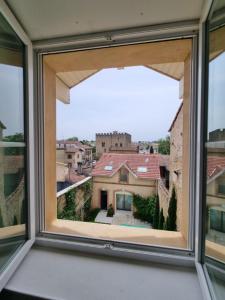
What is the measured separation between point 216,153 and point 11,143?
1085 mm

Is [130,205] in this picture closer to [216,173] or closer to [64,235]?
[64,235]

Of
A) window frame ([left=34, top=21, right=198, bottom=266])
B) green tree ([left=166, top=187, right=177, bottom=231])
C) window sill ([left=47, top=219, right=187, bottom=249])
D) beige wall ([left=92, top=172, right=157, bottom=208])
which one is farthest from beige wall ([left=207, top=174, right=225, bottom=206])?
beige wall ([left=92, top=172, right=157, bottom=208])

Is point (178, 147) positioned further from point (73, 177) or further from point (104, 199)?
point (104, 199)

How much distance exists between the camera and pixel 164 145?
209 centimetres

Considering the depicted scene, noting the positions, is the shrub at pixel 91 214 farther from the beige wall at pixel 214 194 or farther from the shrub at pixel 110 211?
the beige wall at pixel 214 194

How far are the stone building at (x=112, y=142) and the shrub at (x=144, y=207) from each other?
1065 millimetres

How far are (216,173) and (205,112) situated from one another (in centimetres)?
33

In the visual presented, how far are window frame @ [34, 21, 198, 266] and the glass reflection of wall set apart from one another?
0.12 m

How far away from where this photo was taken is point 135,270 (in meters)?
0.93

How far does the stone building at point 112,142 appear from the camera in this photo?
199cm

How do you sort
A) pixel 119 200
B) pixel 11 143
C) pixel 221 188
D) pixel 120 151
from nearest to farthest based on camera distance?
pixel 221 188 < pixel 11 143 < pixel 120 151 < pixel 119 200

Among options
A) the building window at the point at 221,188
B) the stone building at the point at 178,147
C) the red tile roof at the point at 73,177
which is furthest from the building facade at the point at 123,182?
the building window at the point at 221,188

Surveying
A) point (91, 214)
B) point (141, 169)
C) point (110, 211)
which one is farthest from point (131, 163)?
point (91, 214)

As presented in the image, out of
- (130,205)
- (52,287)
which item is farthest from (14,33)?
(130,205)
